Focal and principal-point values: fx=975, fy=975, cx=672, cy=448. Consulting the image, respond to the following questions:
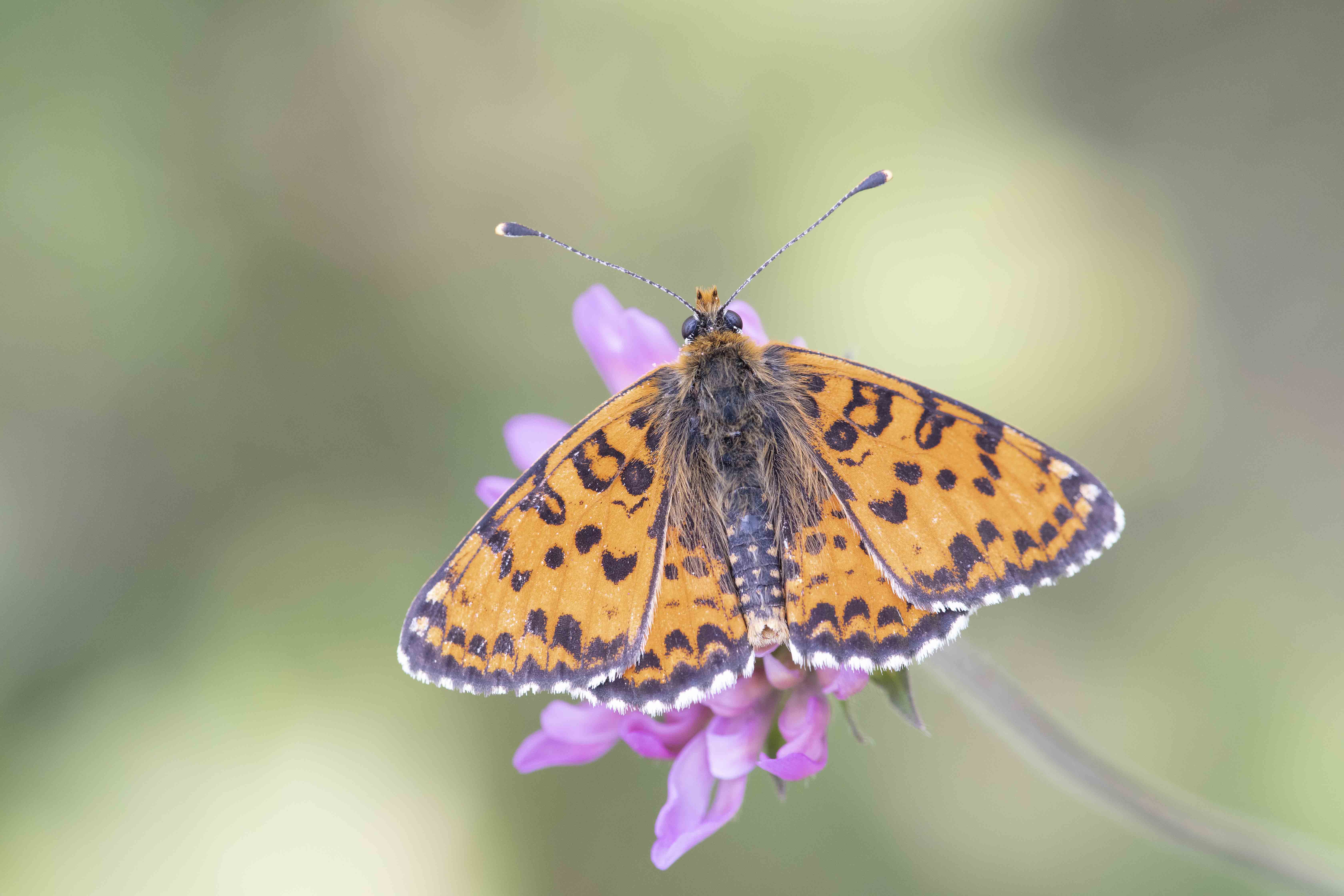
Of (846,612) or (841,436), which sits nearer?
(846,612)

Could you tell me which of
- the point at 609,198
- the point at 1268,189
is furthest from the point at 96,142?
the point at 1268,189

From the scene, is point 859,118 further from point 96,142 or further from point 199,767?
point 199,767

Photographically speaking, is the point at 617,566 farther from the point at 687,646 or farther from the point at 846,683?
the point at 846,683

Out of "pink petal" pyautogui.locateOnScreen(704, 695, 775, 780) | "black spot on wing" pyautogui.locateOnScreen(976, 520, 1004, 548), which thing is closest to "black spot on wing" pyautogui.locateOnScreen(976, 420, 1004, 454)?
"black spot on wing" pyautogui.locateOnScreen(976, 520, 1004, 548)

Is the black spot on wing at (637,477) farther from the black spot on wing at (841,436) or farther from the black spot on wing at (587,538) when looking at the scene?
the black spot on wing at (841,436)

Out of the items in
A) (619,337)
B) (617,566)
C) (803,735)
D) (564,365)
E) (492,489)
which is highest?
(564,365)

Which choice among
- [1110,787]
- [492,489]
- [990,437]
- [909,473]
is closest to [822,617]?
[909,473]

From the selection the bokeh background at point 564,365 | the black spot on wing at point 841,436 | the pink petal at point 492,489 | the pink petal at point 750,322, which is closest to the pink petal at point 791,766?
the black spot on wing at point 841,436
